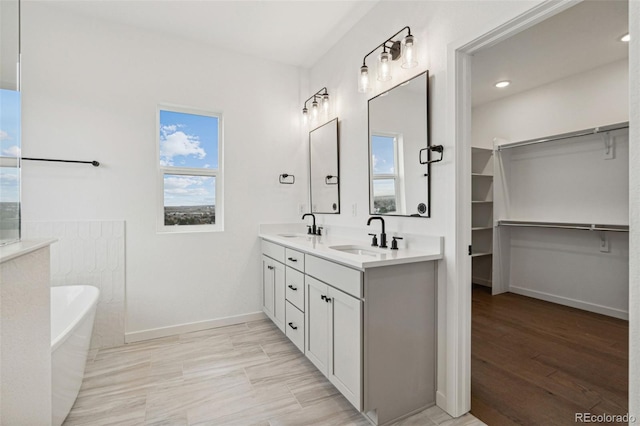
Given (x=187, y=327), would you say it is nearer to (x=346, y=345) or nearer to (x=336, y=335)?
(x=336, y=335)

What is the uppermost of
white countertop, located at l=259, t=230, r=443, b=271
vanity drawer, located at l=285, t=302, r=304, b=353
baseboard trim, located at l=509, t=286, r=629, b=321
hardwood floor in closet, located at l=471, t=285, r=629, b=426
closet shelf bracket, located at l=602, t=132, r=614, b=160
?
closet shelf bracket, located at l=602, t=132, r=614, b=160

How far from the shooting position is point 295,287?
2441 millimetres

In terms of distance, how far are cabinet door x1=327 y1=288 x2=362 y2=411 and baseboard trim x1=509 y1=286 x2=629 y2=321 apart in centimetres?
336

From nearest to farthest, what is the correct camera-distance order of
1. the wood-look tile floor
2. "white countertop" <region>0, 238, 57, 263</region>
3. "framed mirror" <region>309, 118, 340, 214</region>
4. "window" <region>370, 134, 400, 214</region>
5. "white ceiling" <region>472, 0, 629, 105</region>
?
"white countertop" <region>0, 238, 57, 263</region>
the wood-look tile floor
"window" <region>370, 134, 400, 214</region>
"white ceiling" <region>472, 0, 629, 105</region>
"framed mirror" <region>309, 118, 340, 214</region>

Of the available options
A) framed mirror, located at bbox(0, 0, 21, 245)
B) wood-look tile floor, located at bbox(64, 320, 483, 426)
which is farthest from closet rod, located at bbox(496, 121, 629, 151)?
framed mirror, located at bbox(0, 0, 21, 245)

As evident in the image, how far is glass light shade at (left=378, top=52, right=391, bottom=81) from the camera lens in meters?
2.16

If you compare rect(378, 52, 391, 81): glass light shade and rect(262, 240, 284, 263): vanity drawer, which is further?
rect(262, 240, 284, 263): vanity drawer

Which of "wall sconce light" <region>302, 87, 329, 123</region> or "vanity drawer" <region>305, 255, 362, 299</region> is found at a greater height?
"wall sconce light" <region>302, 87, 329, 123</region>

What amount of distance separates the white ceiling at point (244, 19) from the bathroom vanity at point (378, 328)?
2032mm

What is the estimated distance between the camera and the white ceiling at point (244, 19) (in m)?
2.48

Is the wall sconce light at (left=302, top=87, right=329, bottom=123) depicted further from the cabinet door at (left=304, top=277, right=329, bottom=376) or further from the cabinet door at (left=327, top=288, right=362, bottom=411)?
the cabinet door at (left=327, top=288, right=362, bottom=411)

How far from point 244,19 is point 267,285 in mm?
2512

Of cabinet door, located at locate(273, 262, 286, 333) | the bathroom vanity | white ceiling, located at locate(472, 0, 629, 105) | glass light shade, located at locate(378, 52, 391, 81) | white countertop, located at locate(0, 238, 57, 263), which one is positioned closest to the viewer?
white countertop, located at locate(0, 238, 57, 263)

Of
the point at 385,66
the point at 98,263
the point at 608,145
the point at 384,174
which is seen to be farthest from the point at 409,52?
the point at 98,263
